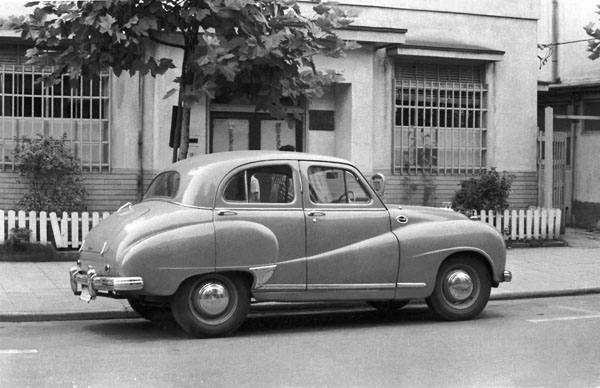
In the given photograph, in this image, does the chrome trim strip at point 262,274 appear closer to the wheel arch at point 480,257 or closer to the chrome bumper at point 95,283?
the chrome bumper at point 95,283

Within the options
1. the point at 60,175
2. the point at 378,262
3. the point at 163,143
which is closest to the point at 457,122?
the point at 163,143

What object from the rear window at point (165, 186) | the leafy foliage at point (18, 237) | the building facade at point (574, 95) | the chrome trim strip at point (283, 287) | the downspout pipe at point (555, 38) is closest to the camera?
the chrome trim strip at point (283, 287)

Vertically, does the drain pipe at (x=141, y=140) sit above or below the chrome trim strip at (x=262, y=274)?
above

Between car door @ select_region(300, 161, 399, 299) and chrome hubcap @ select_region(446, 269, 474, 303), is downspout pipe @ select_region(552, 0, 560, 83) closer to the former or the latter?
chrome hubcap @ select_region(446, 269, 474, 303)

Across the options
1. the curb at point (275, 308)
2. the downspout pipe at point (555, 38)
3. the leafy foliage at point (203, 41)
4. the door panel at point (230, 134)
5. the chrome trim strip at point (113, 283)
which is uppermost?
the downspout pipe at point (555, 38)

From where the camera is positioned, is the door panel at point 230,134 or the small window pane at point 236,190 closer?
the small window pane at point 236,190

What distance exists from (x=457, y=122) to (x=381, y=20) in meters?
2.49

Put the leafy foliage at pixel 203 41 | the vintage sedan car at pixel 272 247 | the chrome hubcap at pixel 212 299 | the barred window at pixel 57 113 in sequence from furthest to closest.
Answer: the barred window at pixel 57 113, the leafy foliage at pixel 203 41, the chrome hubcap at pixel 212 299, the vintage sedan car at pixel 272 247

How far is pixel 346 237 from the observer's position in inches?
386

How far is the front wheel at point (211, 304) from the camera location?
357 inches

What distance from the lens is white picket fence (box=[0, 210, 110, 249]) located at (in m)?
14.6

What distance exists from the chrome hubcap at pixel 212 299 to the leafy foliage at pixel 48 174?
259 inches

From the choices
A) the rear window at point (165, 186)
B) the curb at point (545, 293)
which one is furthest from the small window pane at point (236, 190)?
the curb at point (545, 293)

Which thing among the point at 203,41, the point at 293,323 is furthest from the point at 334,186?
the point at 203,41
